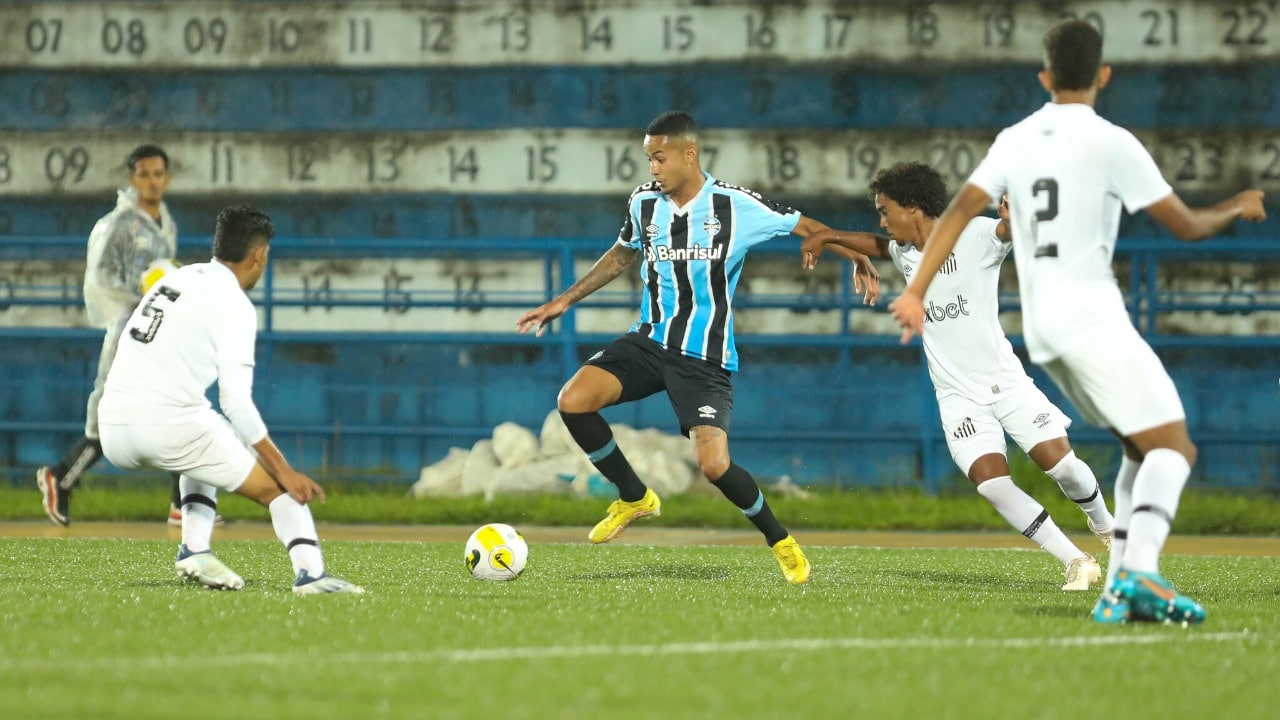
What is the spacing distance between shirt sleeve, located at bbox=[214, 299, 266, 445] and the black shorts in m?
2.10

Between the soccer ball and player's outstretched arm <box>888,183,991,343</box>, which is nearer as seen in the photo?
player's outstretched arm <box>888,183,991,343</box>

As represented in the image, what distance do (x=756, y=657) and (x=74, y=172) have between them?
12.3 m

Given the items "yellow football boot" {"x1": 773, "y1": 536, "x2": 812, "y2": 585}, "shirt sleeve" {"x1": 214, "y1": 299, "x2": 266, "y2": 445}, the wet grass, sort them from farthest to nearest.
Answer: the wet grass → "yellow football boot" {"x1": 773, "y1": 536, "x2": 812, "y2": 585} → "shirt sleeve" {"x1": 214, "y1": 299, "x2": 266, "y2": 445}

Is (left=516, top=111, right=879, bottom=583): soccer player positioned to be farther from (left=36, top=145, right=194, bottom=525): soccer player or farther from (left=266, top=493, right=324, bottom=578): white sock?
(left=36, top=145, right=194, bottom=525): soccer player

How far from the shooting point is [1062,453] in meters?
8.03

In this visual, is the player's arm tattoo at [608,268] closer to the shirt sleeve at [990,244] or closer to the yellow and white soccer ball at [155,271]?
the shirt sleeve at [990,244]

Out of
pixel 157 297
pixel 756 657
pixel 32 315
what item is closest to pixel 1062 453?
pixel 756 657

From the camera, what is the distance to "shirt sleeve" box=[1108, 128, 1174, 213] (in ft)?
19.7

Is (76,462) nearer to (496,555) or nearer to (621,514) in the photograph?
(621,514)

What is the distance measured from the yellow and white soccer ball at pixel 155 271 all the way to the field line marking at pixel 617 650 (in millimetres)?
4633

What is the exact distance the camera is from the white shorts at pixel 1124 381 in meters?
5.93

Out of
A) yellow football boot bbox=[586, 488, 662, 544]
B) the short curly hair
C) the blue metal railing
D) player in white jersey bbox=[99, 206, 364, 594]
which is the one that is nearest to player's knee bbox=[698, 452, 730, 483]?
yellow football boot bbox=[586, 488, 662, 544]

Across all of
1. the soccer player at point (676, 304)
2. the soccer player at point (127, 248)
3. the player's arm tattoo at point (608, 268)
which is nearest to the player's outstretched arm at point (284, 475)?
the soccer player at point (676, 304)

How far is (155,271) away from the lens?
10086mm
